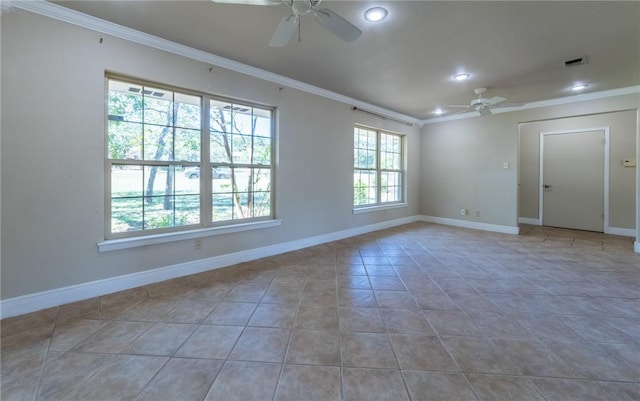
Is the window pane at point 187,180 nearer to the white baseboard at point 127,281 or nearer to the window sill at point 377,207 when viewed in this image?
A: the white baseboard at point 127,281

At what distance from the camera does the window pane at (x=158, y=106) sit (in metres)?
2.92

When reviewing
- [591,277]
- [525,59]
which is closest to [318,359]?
[591,277]

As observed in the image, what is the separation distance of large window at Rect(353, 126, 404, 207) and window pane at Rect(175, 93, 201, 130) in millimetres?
2929

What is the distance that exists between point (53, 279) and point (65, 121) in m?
1.43

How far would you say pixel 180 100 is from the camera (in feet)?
10.4

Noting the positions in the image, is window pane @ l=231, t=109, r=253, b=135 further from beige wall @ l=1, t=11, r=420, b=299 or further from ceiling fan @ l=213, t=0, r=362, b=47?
ceiling fan @ l=213, t=0, r=362, b=47

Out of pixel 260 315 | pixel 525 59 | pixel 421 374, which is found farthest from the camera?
pixel 525 59

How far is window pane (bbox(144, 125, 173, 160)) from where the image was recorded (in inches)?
115

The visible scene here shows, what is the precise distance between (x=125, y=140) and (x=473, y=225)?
6.49 metres

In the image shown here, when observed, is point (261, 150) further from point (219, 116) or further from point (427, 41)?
point (427, 41)

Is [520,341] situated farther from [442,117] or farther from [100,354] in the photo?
[442,117]

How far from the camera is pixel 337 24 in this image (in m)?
1.98

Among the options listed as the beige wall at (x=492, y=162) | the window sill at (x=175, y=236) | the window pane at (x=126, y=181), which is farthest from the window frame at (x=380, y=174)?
the window pane at (x=126, y=181)

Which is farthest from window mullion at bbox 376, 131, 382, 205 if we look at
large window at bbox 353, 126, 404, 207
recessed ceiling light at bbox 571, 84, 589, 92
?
recessed ceiling light at bbox 571, 84, 589, 92
